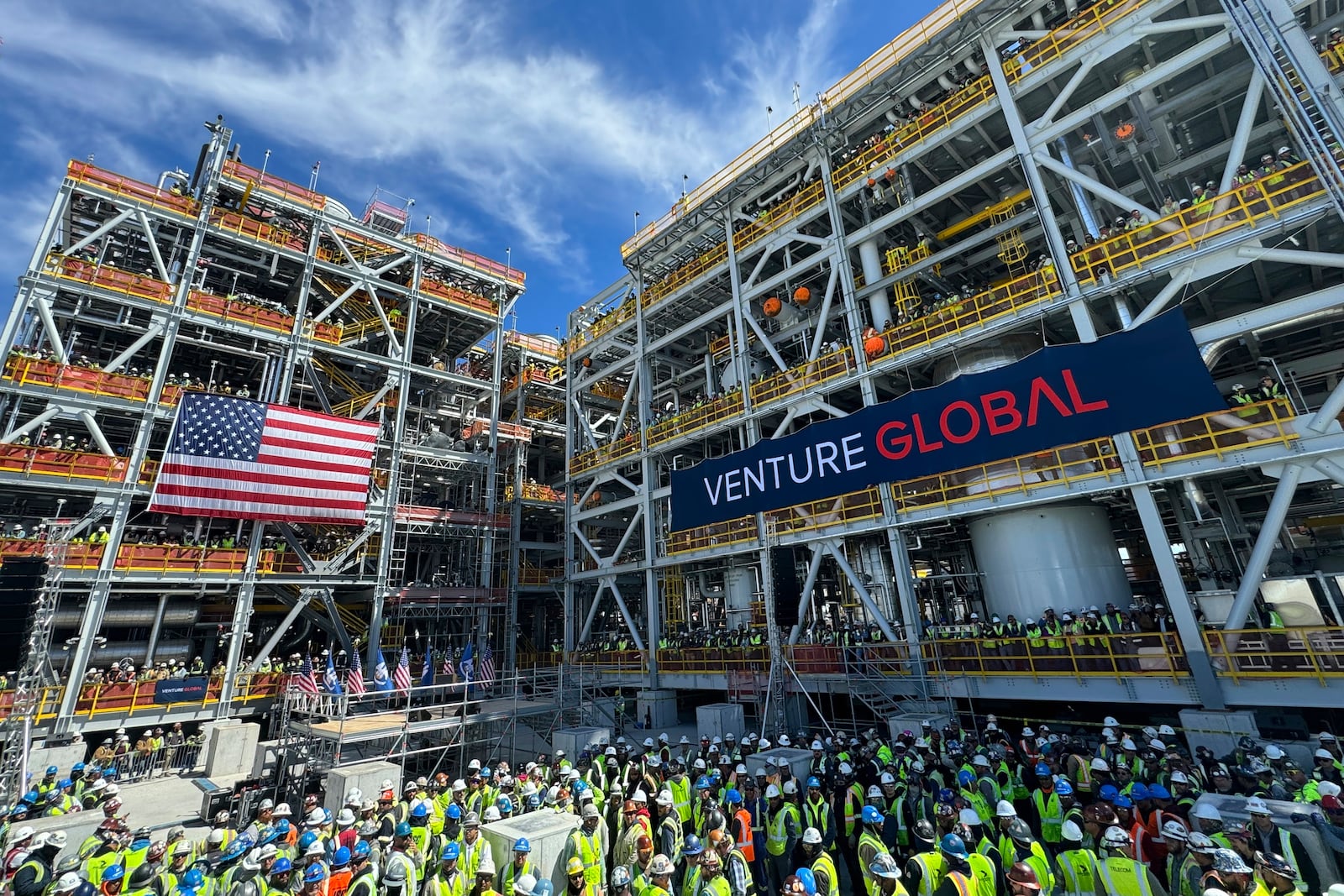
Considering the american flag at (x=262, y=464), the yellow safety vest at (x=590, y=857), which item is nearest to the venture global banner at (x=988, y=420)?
the yellow safety vest at (x=590, y=857)

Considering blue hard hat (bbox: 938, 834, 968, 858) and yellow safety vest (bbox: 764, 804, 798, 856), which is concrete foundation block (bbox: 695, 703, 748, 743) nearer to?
yellow safety vest (bbox: 764, 804, 798, 856)

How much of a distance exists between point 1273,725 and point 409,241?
3651 centimetres

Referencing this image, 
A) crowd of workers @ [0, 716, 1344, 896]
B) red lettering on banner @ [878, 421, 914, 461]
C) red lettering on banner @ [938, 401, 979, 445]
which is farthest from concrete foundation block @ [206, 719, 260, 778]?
red lettering on banner @ [938, 401, 979, 445]

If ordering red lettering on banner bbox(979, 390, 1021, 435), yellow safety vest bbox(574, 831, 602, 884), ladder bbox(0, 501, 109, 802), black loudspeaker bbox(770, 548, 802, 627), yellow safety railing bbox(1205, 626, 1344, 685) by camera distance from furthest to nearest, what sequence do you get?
black loudspeaker bbox(770, 548, 802, 627)
red lettering on banner bbox(979, 390, 1021, 435)
ladder bbox(0, 501, 109, 802)
yellow safety railing bbox(1205, 626, 1344, 685)
yellow safety vest bbox(574, 831, 602, 884)

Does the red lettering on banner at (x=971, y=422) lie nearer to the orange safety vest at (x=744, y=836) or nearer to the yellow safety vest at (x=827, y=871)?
the orange safety vest at (x=744, y=836)

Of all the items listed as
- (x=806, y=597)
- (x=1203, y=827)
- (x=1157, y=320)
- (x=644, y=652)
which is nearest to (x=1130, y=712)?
(x=806, y=597)

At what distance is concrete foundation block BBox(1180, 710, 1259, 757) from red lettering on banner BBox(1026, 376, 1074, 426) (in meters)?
6.93

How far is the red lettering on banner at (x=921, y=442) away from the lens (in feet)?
55.7

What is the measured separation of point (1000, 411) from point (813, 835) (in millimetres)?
12671

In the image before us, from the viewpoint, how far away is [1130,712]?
15.8 meters

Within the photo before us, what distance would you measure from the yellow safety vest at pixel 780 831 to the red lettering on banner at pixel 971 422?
1125 cm

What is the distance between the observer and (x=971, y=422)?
16.4 m

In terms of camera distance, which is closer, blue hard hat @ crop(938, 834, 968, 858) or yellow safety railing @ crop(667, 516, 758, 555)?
blue hard hat @ crop(938, 834, 968, 858)

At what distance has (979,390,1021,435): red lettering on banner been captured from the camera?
51.2 ft
